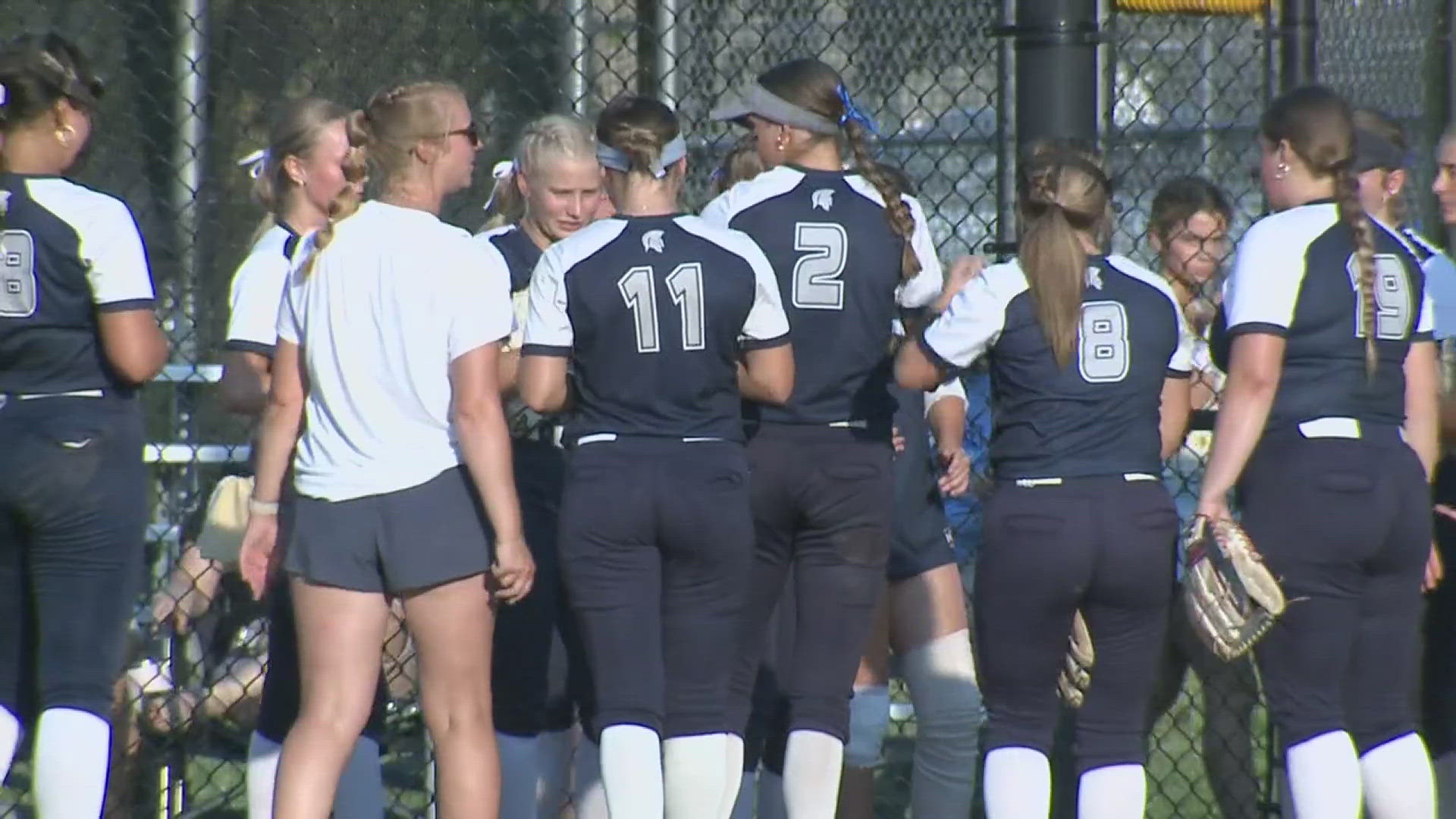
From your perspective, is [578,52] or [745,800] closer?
[745,800]

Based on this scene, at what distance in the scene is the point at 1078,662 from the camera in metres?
4.26

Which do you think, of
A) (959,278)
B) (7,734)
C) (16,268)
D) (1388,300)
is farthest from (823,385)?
(7,734)

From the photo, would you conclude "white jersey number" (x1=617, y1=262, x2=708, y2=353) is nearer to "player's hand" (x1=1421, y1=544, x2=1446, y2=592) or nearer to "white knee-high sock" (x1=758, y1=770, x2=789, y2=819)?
"white knee-high sock" (x1=758, y1=770, x2=789, y2=819)

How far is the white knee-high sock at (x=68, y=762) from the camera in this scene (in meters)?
4.20

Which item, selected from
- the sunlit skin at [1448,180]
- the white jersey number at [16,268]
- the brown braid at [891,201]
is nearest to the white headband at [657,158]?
the brown braid at [891,201]

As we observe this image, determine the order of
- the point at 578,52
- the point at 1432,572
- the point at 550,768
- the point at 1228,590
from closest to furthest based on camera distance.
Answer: the point at 1228,590 → the point at 1432,572 → the point at 550,768 → the point at 578,52

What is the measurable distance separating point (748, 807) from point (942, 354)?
4.42ft

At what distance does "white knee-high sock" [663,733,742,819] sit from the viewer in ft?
14.3

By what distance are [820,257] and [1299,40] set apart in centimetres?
143

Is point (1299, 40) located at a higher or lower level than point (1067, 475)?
higher

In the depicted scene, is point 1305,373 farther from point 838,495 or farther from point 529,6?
point 529,6

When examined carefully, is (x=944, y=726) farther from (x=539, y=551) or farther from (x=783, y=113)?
(x=783, y=113)

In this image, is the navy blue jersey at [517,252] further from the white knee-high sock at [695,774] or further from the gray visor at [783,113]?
the white knee-high sock at [695,774]

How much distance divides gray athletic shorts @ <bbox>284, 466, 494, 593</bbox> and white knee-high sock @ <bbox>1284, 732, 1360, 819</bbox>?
1765mm
